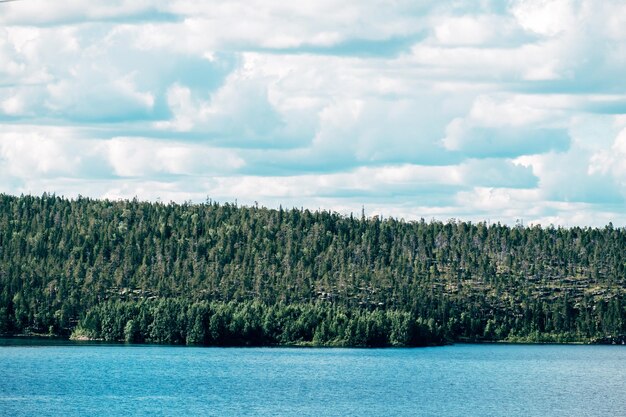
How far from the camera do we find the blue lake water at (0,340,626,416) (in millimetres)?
127062

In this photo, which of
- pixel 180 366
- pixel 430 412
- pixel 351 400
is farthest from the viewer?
pixel 180 366

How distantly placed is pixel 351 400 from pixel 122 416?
3413cm

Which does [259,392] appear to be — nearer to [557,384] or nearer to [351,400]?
[351,400]

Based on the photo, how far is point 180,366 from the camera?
630 feet

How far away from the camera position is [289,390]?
149875 millimetres

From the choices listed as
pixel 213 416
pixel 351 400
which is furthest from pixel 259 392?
pixel 213 416

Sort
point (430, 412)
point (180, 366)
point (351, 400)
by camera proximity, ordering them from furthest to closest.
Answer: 1. point (180, 366)
2. point (351, 400)
3. point (430, 412)

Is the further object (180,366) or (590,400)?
(180,366)

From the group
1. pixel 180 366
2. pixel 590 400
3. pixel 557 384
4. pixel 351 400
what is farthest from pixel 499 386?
pixel 180 366

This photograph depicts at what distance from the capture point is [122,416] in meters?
117

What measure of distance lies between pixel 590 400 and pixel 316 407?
37.6m

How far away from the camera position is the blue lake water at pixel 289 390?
5002 inches

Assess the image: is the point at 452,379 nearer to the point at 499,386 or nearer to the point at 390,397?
the point at 499,386

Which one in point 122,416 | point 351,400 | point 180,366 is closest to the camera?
point 122,416
